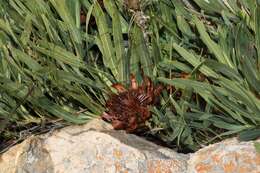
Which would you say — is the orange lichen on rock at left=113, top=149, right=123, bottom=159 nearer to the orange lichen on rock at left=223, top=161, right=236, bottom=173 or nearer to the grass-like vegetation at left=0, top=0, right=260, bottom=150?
the grass-like vegetation at left=0, top=0, right=260, bottom=150

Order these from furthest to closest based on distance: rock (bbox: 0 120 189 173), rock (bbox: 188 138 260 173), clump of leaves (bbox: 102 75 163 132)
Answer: clump of leaves (bbox: 102 75 163 132), rock (bbox: 0 120 189 173), rock (bbox: 188 138 260 173)

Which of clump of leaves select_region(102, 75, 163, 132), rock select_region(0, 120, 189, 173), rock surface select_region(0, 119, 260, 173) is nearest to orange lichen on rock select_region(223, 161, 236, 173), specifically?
rock surface select_region(0, 119, 260, 173)

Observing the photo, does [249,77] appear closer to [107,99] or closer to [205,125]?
[205,125]

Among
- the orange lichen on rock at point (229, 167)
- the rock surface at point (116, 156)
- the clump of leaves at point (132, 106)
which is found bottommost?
the orange lichen on rock at point (229, 167)

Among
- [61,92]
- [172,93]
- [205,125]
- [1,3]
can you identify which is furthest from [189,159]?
[1,3]

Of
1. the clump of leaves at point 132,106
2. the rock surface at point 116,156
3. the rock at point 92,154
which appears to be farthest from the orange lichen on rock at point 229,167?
the clump of leaves at point 132,106

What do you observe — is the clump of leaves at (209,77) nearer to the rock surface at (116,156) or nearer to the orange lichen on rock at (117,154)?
the rock surface at (116,156)

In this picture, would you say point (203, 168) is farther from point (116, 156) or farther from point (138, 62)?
point (138, 62)
